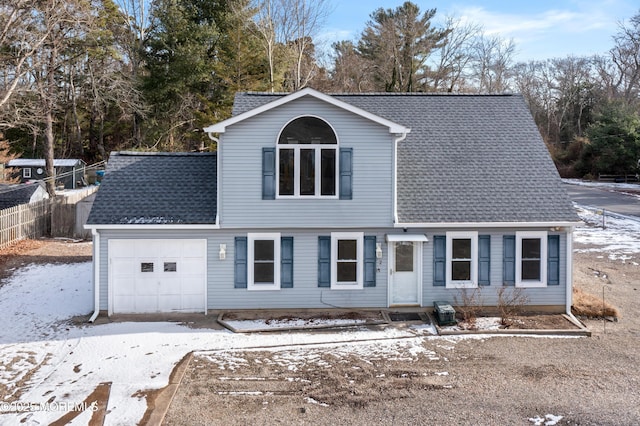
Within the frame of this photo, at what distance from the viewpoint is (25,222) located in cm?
2308

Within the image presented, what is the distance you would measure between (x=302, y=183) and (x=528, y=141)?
7193mm

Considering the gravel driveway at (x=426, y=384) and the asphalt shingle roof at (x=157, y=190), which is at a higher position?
the asphalt shingle roof at (x=157, y=190)

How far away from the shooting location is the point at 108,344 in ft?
35.1

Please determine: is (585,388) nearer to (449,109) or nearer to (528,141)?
(528,141)

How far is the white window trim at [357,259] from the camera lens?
508 inches

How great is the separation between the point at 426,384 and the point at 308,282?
4788mm

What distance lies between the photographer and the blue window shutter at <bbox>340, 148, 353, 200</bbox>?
12781 mm

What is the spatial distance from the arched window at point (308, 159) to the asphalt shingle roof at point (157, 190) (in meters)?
2.18

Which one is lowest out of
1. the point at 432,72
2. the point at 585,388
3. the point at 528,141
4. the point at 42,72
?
the point at 585,388

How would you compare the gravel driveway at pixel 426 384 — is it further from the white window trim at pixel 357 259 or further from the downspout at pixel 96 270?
the downspout at pixel 96 270

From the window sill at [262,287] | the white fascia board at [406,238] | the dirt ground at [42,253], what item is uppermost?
the white fascia board at [406,238]

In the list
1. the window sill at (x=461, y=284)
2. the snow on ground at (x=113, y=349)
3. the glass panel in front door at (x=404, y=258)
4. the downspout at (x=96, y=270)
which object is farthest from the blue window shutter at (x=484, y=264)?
the downspout at (x=96, y=270)

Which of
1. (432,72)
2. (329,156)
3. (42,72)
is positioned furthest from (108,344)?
(432,72)

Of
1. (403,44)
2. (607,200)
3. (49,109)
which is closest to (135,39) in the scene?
(49,109)
